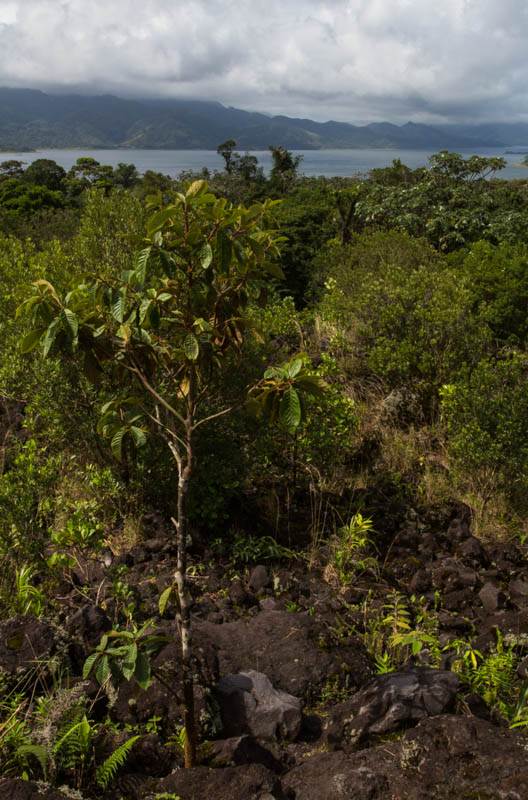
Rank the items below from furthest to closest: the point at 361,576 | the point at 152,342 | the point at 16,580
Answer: the point at 361,576
the point at 16,580
the point at 152,342

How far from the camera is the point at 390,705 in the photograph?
262 cm

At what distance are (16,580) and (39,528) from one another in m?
0.40

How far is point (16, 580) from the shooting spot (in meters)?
3.85

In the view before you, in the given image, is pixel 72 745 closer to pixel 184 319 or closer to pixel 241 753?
pixel 241 753

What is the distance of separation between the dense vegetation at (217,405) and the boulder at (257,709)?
47 centimetres

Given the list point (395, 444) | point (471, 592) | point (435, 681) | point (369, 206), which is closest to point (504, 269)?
point (395, 444)

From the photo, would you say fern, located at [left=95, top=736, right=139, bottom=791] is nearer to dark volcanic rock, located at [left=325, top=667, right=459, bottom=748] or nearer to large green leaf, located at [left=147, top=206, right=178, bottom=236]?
dark volcanic rock, located at [left=325, top=667, right=459, bottom=748]

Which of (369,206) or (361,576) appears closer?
(361,576)

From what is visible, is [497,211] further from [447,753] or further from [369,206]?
[447,753]

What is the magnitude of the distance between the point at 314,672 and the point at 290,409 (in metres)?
1.80

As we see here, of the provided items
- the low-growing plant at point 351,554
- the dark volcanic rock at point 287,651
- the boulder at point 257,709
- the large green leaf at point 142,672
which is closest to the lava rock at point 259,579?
the low-growing plant at point 351,554

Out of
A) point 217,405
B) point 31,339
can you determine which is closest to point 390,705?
point 31,339

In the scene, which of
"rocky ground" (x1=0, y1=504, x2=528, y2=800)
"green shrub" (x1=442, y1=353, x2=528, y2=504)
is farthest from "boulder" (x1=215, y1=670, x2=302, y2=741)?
"green shrub" (x1=442, y1=353, x2=528, y2=504)

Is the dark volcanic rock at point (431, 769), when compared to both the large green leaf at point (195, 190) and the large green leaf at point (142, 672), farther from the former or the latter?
the large green leaf at point (195, 190)
